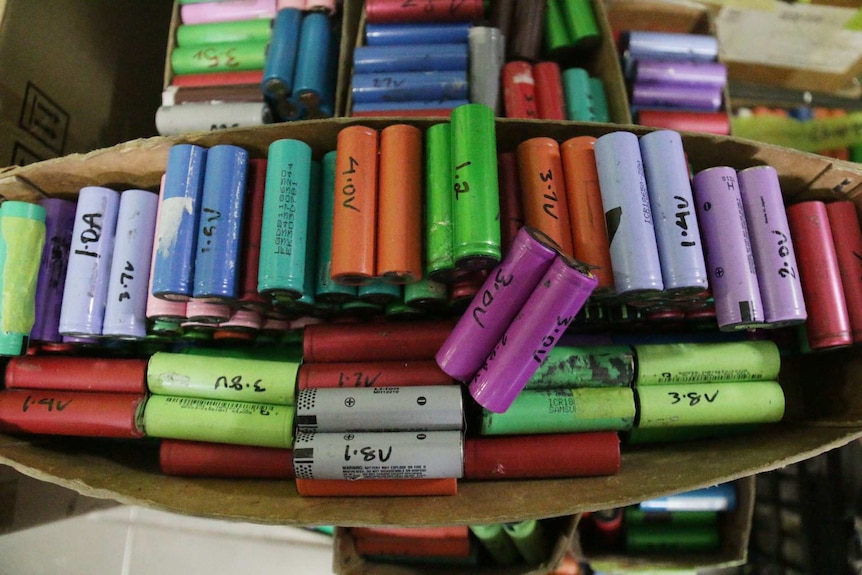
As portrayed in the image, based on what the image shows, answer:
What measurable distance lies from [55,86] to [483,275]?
1.70 metres

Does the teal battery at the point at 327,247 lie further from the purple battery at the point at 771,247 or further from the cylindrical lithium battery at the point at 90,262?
the purple battery at the point at 771,247

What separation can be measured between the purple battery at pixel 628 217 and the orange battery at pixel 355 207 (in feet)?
1.83

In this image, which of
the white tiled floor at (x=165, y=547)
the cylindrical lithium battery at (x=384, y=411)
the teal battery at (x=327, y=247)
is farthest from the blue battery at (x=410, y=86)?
the white tiled floor at (x=165, y=547)

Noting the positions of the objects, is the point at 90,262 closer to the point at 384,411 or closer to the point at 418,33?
the point at 384,411

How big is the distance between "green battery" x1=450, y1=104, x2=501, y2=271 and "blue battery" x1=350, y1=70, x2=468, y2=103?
493 mm

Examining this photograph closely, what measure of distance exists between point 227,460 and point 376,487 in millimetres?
406

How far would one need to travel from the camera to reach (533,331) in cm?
108

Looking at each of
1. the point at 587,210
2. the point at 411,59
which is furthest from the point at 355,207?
the point at 411,59

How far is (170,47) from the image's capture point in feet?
6.45

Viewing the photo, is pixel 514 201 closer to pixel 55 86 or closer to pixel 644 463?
pixel 644 463

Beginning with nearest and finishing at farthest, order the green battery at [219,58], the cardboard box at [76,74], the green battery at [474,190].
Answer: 1. the green battery at [474,190]
2. the cardboard box at [76,74]
3. the green battery at [219,58]

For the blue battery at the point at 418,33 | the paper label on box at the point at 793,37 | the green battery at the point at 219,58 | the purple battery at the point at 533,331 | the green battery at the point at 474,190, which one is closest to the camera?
the purple battery at the point at 533,331

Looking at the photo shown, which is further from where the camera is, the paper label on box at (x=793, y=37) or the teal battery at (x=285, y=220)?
the paper label on box at (x=793, y=37)

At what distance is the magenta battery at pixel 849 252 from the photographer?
133cm
